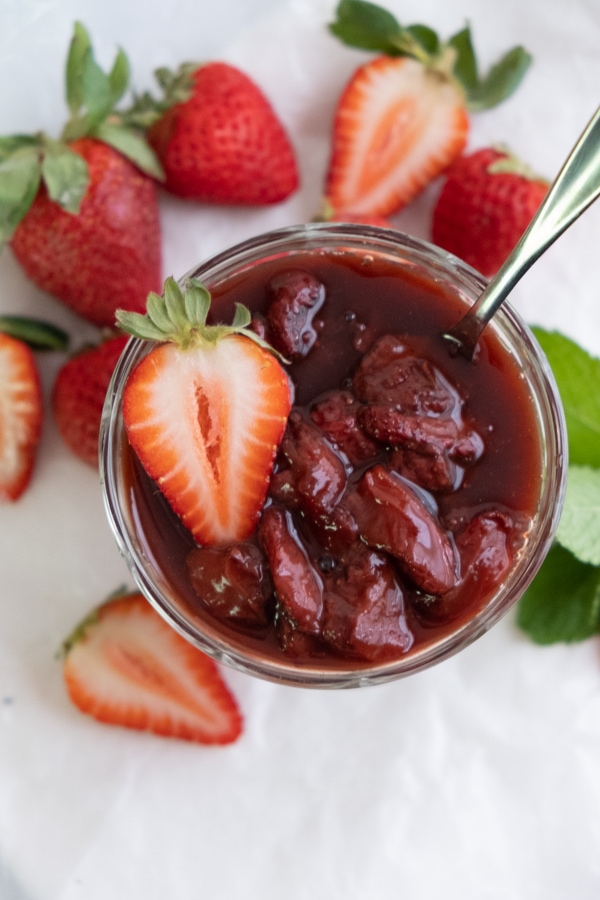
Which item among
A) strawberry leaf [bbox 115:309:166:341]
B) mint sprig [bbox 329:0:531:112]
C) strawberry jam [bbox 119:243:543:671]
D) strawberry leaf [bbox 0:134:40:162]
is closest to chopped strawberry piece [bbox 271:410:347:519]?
strawberry jam [bbox 119:243:543:671]

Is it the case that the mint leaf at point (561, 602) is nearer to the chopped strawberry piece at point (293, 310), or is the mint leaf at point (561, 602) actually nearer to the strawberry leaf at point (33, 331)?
the chopped strawberry piece at point (293, 310)

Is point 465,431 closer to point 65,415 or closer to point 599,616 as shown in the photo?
point 599,616

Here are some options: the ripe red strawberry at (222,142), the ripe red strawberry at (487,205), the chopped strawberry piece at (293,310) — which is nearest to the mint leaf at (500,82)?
the ripe red strawberry at (487,205)

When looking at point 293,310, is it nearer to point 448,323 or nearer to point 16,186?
point 448,323

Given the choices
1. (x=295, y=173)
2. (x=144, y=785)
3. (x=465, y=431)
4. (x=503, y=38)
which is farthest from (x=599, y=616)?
(x=503, y=38)

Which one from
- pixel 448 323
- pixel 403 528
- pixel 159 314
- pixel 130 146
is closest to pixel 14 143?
pixel 130 146
